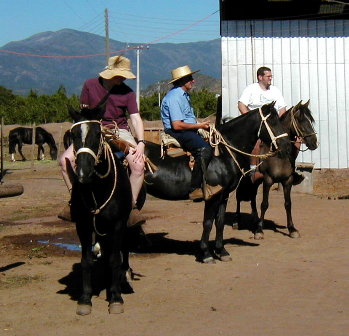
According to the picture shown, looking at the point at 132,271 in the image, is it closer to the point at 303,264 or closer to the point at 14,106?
the point at 303,264

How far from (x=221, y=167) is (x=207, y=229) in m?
0.86

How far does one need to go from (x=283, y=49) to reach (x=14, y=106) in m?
51.6

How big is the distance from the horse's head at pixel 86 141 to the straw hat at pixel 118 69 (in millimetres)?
1109

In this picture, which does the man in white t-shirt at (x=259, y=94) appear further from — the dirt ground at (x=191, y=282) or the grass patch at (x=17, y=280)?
the grass patch at (x=17, y=280)

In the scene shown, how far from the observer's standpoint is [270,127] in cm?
1052

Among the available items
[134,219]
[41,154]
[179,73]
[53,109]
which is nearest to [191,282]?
[134,219]

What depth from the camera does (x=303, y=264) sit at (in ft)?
32.2

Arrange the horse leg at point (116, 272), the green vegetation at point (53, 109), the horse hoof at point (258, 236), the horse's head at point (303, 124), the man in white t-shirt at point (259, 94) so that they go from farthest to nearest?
the green vegetation at point (53, 109) < the man in white t-shirt at point (259, 94) < the horse's head at point (303, 124) < the horse hoof at point (258, 236) < the horse leg at point (116, 272)

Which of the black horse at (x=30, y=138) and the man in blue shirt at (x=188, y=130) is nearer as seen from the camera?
the man in blue shirt at (x=188, y=130)

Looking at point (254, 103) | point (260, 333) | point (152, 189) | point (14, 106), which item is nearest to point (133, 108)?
point (152, 189)

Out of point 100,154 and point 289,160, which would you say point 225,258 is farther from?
point 100,154

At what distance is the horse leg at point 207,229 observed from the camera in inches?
396

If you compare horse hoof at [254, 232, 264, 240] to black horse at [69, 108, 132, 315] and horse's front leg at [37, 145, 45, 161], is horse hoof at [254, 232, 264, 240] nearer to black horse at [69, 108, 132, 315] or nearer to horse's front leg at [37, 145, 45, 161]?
black horse at [69, 108, 132, 315]

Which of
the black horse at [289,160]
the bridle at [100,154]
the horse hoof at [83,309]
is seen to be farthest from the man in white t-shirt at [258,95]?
the horse hoof at [83,309]
